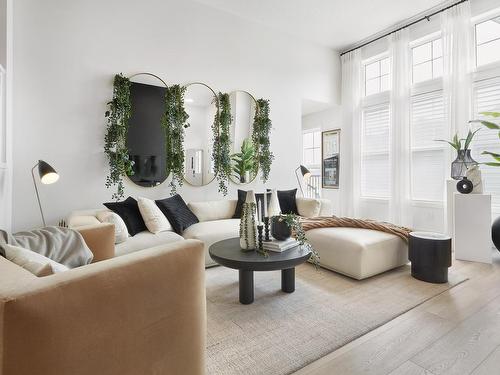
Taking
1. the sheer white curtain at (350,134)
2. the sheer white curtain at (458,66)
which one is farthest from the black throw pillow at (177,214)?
the sheer white curtain at (458,66)

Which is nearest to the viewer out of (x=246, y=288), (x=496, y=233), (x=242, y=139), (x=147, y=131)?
(x=246, y=288)

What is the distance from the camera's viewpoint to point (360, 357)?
1.53 metres

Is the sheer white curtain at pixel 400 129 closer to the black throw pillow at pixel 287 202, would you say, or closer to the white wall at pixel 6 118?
the black throw pillow at pixel 287 202

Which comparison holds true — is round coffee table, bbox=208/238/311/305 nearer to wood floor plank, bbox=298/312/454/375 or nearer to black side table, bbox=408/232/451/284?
wood floor plank, bbox=298/312/454/375

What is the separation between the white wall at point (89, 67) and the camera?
2971 millimetres

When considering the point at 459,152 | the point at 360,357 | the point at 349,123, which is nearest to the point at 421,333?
the point at 360,357

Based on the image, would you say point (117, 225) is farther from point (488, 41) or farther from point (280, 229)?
point (488, 41)

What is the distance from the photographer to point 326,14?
434 centimetres

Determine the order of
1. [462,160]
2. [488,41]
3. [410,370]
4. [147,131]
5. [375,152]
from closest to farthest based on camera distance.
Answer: [410,370] < [462,160] < [147,131] < [488,41] < [375,152]

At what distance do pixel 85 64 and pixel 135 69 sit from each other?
566 millimetres

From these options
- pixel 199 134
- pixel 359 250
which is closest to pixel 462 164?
pixel 359 250

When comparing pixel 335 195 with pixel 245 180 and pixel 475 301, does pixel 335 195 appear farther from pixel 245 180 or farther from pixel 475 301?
pixel 475 301

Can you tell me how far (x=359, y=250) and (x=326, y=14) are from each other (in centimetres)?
377

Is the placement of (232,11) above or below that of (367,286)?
above
